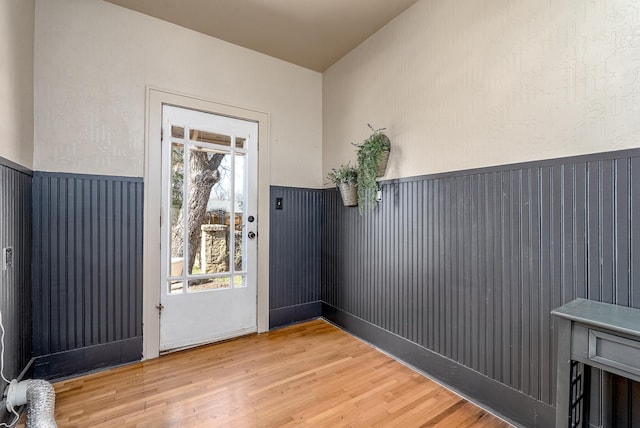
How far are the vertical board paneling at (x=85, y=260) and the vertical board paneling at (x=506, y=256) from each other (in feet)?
6.70

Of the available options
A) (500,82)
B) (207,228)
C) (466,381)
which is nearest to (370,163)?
(500,82)

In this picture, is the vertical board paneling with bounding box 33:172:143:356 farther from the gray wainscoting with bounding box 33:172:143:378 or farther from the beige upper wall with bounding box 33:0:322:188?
the beige upper wall with bounding box 33:0:322:188

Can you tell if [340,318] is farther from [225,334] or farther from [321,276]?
[225,334]

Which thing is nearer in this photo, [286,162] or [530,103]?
[530,103]

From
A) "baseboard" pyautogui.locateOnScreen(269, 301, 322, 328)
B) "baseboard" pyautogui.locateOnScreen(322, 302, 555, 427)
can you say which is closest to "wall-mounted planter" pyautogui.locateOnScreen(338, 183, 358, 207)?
"baseboard" pyautogui.locateOnScreen(322, 302, 555, 427)

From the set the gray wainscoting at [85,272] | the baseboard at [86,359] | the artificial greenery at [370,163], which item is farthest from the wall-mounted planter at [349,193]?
the baseboard at [86,359]

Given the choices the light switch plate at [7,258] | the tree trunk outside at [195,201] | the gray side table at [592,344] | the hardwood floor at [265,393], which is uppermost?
the tree trunk outside at [195,201]

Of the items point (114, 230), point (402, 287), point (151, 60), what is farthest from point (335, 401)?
point (151, 60)

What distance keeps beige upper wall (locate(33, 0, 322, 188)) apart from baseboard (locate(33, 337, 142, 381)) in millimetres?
1334

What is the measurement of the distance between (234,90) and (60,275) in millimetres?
2077

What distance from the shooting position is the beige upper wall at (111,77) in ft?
6.98

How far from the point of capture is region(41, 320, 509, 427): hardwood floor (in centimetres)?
169

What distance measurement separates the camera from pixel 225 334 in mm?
2791

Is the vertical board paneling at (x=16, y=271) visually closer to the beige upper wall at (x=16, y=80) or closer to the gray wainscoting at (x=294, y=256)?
the beige upper wall at (x=16, y=80)
